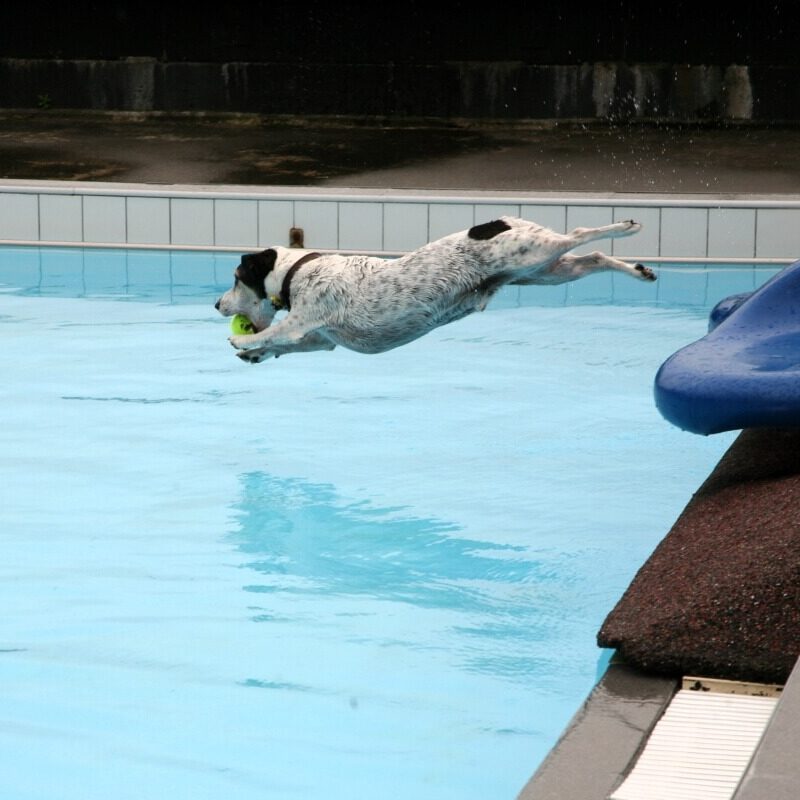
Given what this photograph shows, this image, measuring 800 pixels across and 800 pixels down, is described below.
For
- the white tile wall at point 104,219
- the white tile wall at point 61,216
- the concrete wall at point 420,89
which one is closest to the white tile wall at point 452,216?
the white tile wall at point 104,219

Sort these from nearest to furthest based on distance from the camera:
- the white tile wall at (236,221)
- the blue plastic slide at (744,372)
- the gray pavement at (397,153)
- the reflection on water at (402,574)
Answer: the reflection on water at (402,574)
the blue plastic slide at (744,372)
the white tile wall at (236,221)
the gray pavement at (397,153)

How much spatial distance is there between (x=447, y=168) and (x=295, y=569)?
6815mm

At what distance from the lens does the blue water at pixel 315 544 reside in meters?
3.83

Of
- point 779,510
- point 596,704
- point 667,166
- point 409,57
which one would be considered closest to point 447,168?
point 667,166

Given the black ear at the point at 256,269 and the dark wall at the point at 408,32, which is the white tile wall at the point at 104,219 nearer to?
the dark wall at the point at 408,32

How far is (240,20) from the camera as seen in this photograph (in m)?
14.4

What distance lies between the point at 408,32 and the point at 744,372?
33.1 feet

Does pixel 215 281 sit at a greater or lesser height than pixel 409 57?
lesser

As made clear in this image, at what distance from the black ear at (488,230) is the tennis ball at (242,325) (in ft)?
3.06

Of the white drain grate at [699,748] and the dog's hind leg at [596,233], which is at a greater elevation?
the dog's hind leg at [596,233]

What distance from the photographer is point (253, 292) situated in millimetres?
5750

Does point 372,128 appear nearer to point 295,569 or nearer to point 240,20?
point 240,20

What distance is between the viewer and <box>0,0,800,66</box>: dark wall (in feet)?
45.4

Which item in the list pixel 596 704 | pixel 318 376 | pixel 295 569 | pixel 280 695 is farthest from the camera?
pixel 318 376
